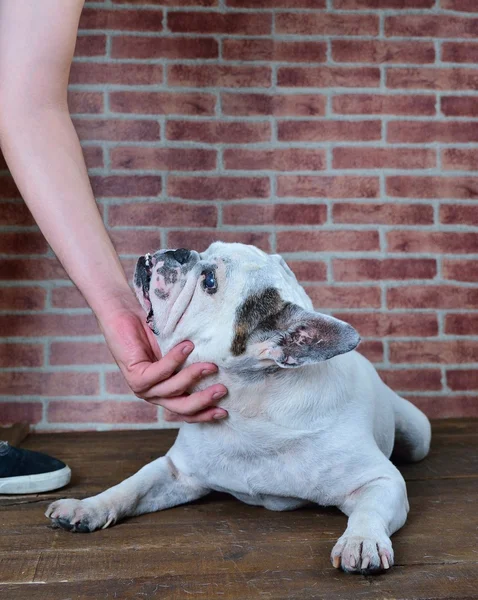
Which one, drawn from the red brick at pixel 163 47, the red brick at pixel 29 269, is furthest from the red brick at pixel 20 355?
the red brick at pixel 163 47

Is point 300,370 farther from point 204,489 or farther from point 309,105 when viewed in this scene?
point 309,105

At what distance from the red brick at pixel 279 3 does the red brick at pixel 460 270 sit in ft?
3.77

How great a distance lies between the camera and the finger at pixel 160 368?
53.7 inches

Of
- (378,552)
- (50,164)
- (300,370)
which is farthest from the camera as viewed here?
(50,164)

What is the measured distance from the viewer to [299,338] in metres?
1.33

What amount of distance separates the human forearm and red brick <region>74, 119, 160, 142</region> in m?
1.13

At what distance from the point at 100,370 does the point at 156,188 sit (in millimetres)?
750

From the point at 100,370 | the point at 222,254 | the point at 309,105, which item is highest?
the point at 309,105

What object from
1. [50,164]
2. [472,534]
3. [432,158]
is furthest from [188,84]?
[472,534]

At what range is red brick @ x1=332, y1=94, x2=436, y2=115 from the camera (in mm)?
2859

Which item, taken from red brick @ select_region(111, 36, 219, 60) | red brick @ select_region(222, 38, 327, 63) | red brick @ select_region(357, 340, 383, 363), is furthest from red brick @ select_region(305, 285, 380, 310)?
red brick @ select_region(111, 36, 219, 60)

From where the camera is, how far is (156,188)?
280cm

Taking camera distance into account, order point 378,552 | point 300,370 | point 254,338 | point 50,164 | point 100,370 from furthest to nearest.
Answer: point 100,370 → point 50,164 → point 300,370 → point 254,338 → point 378,552

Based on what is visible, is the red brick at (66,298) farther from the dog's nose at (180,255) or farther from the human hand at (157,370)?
the dog's nose at (180,255)
